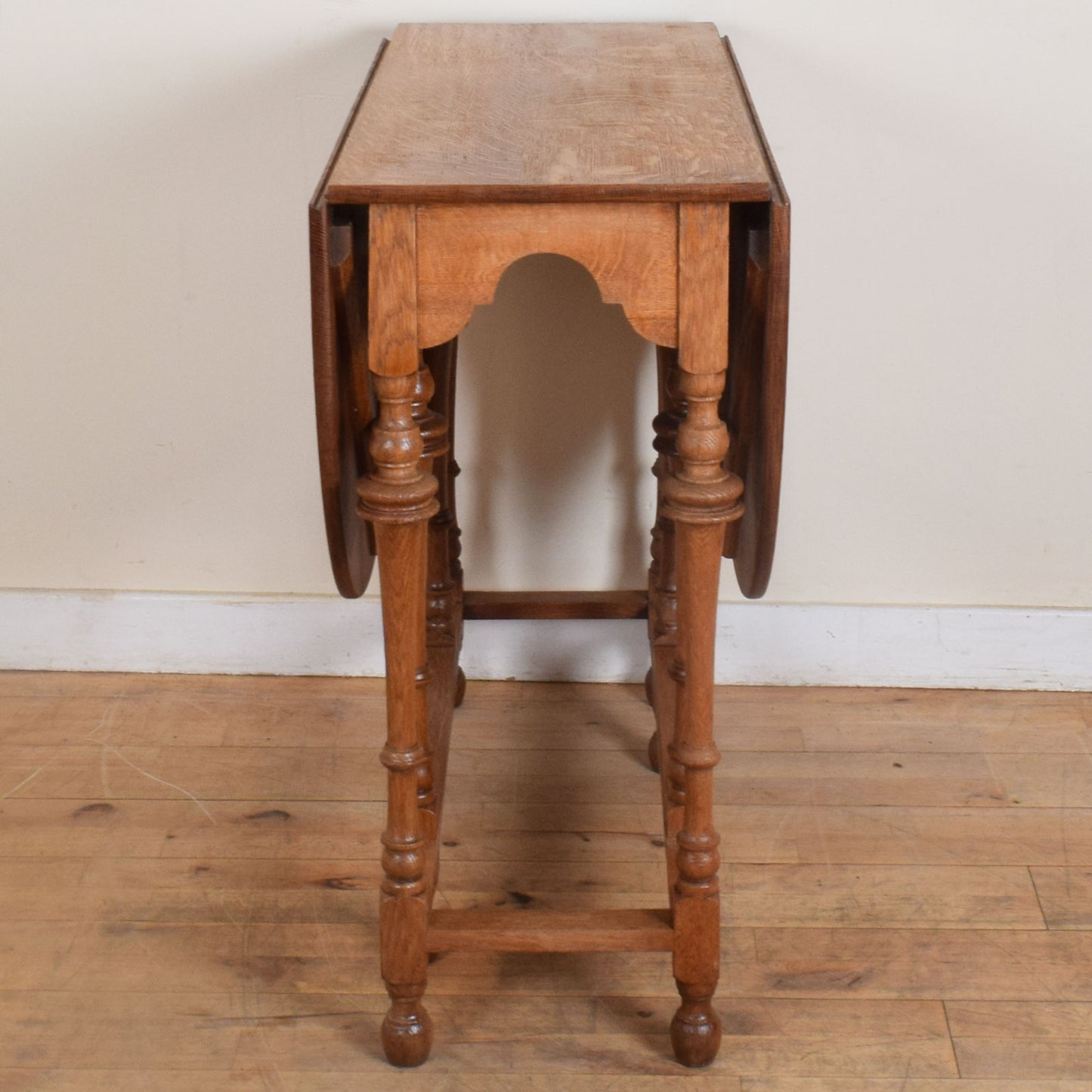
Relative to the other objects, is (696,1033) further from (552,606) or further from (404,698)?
(552,606)

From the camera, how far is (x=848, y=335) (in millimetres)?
2299

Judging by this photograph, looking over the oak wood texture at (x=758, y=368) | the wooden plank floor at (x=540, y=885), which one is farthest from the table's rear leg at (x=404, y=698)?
the oak wood texture at (x=758, y=368)

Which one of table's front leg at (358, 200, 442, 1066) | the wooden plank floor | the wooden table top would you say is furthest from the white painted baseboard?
the wooden table top

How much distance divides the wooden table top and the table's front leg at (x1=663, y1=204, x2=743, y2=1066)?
10 cm

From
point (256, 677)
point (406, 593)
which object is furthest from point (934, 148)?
point (256, 677)

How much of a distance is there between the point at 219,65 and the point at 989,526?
152cm

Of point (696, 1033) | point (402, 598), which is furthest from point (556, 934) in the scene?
point (402, 598)

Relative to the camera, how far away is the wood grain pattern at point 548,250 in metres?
1.42

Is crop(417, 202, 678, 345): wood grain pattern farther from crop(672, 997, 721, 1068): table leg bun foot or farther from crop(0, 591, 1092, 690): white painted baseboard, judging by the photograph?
crop(0, 591, 1092, 690): white painted baseboard

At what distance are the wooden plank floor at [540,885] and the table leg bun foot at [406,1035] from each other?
0.08ft

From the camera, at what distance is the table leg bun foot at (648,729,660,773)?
2230 mm

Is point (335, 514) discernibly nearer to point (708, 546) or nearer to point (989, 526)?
point (708, 546)

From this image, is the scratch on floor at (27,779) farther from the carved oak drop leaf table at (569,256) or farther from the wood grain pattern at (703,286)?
the wood grain pattern at (703,286)

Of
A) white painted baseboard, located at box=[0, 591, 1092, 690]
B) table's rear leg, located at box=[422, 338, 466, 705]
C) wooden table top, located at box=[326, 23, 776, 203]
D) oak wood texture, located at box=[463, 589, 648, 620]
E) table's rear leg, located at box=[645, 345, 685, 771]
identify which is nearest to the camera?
wooden table top, located at box=[326, 23, 776, 203]
